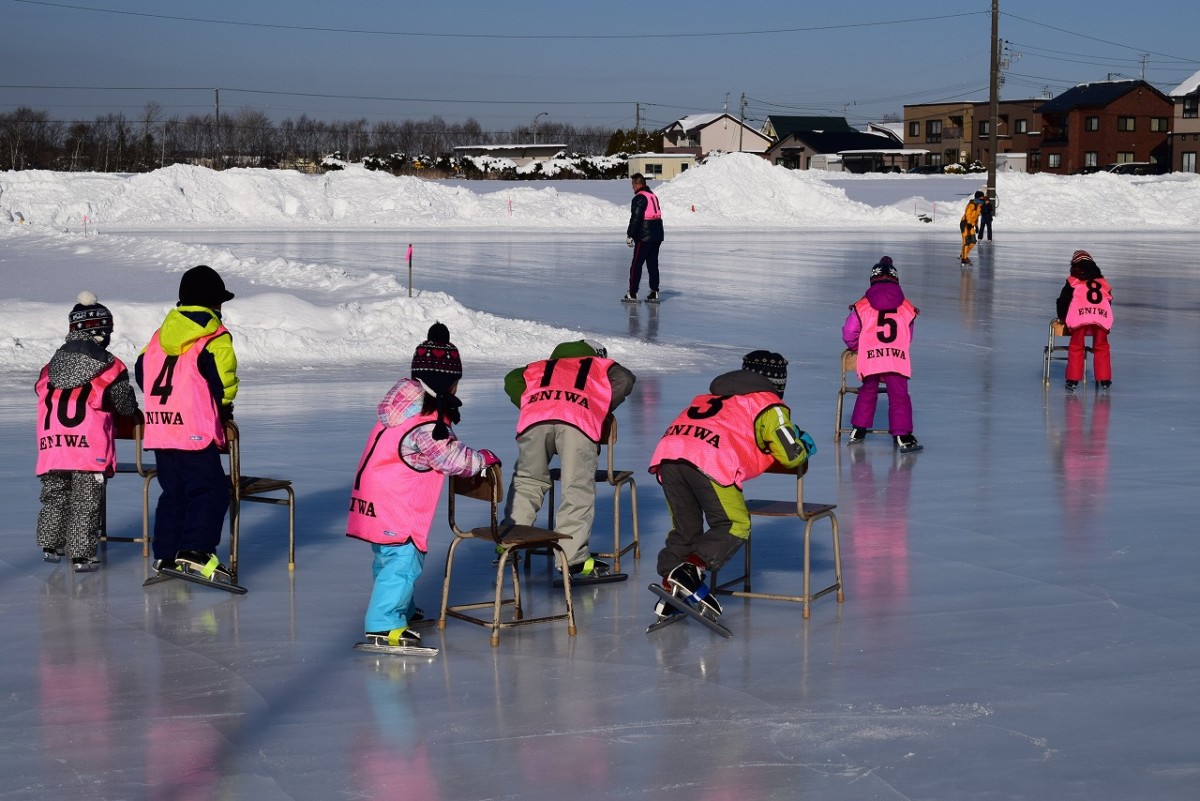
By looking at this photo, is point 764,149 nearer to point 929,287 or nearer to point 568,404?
point 929,287

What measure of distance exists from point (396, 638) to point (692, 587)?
129 centimetres

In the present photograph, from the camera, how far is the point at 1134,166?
279 feet

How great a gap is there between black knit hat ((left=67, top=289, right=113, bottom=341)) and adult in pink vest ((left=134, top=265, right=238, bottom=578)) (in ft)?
1.52

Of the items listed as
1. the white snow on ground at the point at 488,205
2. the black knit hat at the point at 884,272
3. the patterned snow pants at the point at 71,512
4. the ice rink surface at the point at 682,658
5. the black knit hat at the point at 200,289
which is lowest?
the ice rink surface at the point at 682,658

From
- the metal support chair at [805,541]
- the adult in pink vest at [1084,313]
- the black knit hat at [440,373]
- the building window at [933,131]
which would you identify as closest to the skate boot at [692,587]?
the metal support chair at [805,541]

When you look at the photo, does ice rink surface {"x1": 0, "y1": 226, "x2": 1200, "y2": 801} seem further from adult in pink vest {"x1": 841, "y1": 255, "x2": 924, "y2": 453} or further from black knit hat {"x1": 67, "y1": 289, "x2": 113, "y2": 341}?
black knit hat {"x1": 67, "y1": 289, "x2": 113, "y2": 341}

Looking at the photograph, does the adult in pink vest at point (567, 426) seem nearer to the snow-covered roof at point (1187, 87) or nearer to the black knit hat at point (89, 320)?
the black knit hat at point (89, 320)

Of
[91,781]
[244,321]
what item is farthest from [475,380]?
[91,781]

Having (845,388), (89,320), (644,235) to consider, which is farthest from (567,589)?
(644,235)

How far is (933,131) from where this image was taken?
10362cm

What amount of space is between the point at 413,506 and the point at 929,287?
2106 cm

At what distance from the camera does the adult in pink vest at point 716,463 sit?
20.4 feet

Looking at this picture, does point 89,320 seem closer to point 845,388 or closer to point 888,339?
point 888,339

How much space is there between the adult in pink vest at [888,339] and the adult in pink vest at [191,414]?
5286 millimetres
